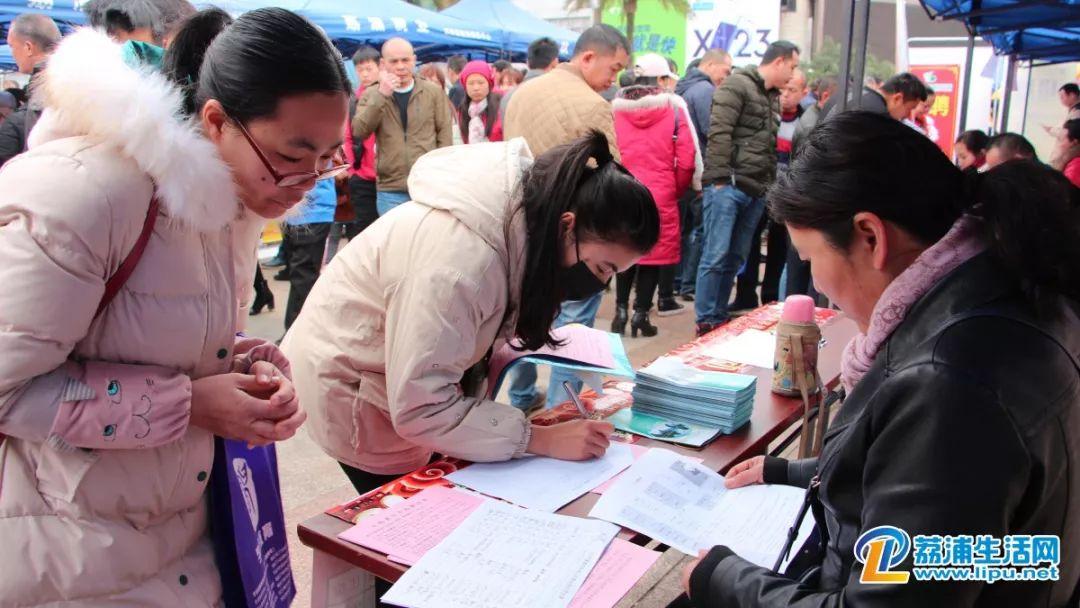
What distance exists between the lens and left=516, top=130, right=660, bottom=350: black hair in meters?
1.54

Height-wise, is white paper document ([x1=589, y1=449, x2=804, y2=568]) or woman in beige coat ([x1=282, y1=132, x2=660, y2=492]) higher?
woman in beige coat ([x1=282, y1=132, x2=660, y2=492])

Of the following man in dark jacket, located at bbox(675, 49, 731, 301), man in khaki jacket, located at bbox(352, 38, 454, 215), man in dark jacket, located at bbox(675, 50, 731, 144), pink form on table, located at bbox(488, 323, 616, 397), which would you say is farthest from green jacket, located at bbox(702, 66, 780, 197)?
pink form on table, located at bbox(488, 323, 616, 397)

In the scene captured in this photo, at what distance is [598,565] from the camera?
3.84ft

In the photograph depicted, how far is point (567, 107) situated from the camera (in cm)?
345

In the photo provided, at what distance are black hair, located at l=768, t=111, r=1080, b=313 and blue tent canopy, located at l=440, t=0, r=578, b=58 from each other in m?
8.74

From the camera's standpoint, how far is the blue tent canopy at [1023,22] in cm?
526

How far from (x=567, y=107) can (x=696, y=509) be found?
244cm

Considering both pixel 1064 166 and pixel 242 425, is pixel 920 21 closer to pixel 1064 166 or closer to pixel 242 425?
pixel 1064 166

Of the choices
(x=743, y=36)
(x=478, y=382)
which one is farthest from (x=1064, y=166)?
(x=743, y=36)

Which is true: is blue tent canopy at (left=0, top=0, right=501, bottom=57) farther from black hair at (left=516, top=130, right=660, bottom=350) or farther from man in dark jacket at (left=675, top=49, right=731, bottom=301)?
black hair at (left=516, top=130, right=660, bottom=350)

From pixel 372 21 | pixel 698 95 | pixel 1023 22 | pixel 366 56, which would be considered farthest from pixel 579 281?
pixel 372 21

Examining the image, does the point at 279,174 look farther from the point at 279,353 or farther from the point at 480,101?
the point at 480,101

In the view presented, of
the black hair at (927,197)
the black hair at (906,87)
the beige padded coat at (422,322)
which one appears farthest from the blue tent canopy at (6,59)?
the black hair at (927,197)

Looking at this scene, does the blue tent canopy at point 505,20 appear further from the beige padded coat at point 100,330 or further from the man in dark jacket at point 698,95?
the beige padded coat at point 100,330
